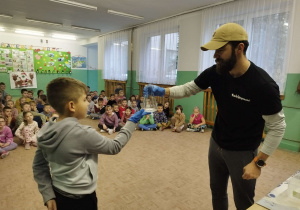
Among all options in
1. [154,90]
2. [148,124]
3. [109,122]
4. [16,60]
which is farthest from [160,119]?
[16,60]

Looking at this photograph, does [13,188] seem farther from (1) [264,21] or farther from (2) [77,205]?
(1) [264,21]

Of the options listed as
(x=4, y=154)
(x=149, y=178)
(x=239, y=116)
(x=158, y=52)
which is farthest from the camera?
(x=158, y=52)

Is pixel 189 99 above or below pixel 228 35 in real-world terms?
below

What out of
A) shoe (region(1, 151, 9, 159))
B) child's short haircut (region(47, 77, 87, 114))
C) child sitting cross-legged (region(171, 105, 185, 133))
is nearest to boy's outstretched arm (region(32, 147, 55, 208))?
child's short haircut (region(47, 77, 87, 114))

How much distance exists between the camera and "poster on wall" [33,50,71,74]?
29.5 feet

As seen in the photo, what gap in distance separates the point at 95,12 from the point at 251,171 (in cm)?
549

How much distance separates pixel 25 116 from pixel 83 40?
723 centimetres

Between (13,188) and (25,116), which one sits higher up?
(25,116)

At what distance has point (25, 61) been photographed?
8641 millimetres

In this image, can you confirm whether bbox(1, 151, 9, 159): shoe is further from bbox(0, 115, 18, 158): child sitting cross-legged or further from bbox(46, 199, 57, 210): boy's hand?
bbox(46, 199, 57, 210): boy's hand

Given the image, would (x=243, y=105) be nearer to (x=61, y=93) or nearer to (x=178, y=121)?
(x=61, y=93)

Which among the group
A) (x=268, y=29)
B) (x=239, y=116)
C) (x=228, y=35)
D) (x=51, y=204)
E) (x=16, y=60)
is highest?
(x=268, y=29)

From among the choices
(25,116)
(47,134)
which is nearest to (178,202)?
(47,134)

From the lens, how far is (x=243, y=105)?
1126mm
